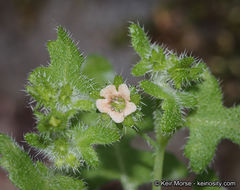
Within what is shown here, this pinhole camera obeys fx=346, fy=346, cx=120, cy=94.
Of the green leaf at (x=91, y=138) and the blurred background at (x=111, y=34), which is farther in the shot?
the blurred background at (x=111, y=34)

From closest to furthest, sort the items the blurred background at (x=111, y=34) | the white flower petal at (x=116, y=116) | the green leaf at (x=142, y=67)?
the white flower petal at (x=116, y=116)
the green leaf at (x=142, y=67)
the blurred background at (x=111, y=34)

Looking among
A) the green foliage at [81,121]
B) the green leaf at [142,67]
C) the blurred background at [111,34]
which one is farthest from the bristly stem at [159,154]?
the blurred background at [111,34]

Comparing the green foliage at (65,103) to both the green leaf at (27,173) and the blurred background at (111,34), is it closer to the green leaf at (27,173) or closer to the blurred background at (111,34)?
the green leaf at (27,173)

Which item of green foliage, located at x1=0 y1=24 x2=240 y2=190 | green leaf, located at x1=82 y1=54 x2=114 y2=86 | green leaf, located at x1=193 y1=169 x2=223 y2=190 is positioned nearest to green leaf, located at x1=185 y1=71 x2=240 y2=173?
green foliage, located at x1=0 y1=24 x2=240 y2=190

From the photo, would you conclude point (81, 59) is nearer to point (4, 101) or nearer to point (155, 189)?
point (155, 189)

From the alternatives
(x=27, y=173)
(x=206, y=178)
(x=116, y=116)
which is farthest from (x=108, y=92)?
(x=206, y=178)

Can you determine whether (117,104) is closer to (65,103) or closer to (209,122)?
(65,103)

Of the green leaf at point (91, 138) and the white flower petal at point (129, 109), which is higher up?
the white flower petal at point (129, 109)
